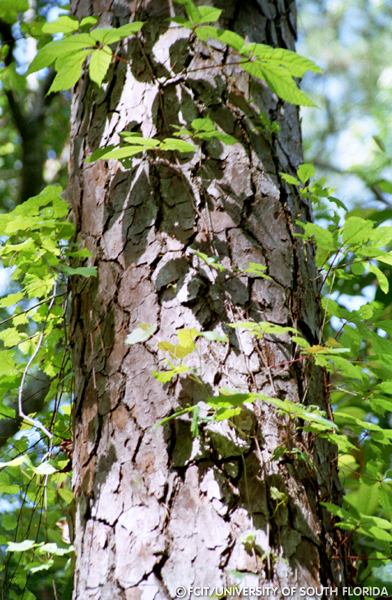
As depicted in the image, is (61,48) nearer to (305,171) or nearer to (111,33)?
(111,33)

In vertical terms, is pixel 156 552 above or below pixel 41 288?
below

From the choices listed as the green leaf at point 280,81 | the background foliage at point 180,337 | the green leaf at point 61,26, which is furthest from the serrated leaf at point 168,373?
the green leaf at point 61,26

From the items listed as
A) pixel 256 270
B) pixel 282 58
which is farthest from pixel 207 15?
pixel 256 270

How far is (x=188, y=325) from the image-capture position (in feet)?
3.81

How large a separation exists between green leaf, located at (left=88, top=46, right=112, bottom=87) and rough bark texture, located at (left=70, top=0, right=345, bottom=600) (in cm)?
13

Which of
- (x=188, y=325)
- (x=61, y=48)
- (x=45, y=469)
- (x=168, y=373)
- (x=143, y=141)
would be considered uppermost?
(x=61, y=48)

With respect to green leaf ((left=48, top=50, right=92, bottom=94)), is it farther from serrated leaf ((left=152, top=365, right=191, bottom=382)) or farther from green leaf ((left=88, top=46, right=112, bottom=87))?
serrated leaf ((left=152, top=365, right=191, bottom=382))

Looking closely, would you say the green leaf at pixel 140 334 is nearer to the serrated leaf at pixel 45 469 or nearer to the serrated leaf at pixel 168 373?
the serrated leaf at pixel 168 373

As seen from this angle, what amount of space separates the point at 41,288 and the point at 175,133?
0.52 m

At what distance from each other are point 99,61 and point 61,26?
0.10 metres

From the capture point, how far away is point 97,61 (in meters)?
1.26

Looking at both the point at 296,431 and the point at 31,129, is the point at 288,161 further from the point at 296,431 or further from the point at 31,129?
the point at 31,129

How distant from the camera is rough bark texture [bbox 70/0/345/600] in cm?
102

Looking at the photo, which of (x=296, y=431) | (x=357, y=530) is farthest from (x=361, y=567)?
(x=296, y=431)
